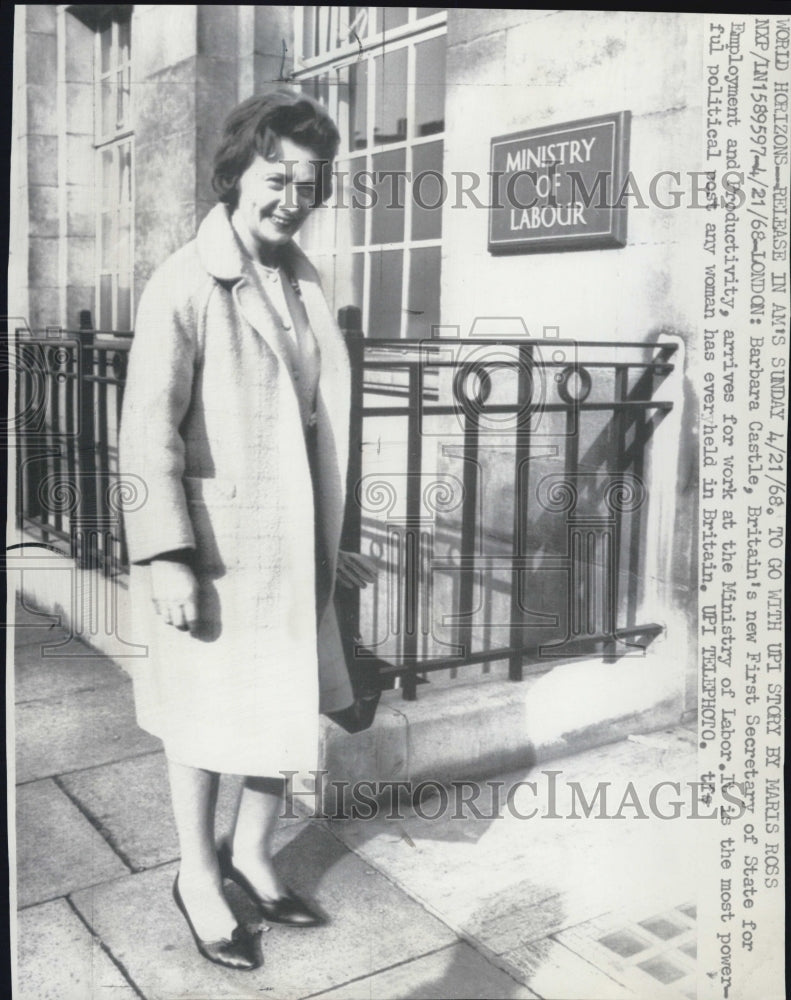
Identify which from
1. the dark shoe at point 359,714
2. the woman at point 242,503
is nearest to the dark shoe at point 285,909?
the woman at point 242,503

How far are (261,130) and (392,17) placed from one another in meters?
0.55

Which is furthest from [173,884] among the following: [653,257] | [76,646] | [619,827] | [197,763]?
[653,257]

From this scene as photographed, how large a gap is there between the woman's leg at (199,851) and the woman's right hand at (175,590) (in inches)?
18.5

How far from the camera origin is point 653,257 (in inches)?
136

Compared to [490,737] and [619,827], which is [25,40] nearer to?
[490,737]

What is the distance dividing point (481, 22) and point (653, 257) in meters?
0.89

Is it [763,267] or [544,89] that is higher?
[544,89]

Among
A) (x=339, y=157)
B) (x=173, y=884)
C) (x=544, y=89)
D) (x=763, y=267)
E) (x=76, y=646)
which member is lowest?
(x=173, y=884)

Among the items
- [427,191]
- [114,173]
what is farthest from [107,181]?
[427,191]

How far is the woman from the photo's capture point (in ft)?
10.5

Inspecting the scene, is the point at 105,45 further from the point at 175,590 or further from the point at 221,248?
the point at 175,590

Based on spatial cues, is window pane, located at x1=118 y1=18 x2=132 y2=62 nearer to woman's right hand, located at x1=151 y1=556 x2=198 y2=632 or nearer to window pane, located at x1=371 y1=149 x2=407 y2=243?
window pane, located at x1=371 y1=149 x2=407 y2=243

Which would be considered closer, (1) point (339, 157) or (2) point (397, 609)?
(1) point (339, 157)

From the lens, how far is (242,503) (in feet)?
10.7
